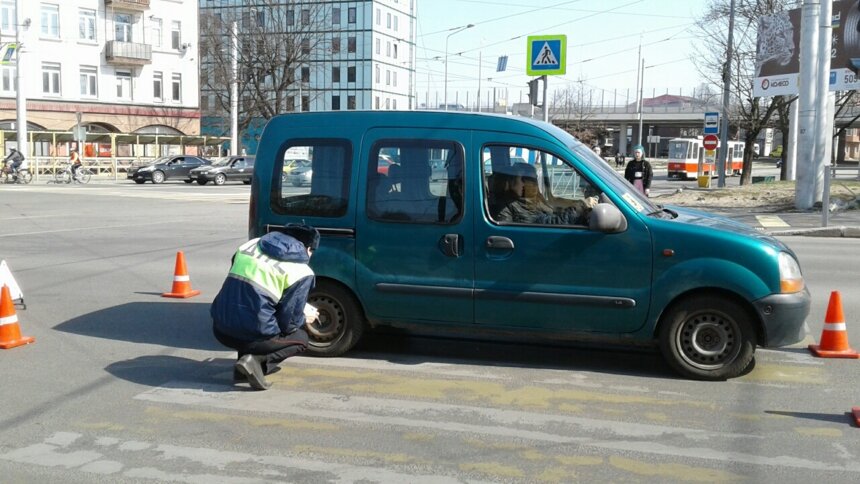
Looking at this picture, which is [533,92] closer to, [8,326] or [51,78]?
[8,326]

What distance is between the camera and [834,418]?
17.6 ft

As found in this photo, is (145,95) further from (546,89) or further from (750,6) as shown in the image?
(546,89)

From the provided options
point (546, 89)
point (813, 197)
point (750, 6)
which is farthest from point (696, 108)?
point (546, 89)

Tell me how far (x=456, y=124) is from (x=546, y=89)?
415 inches

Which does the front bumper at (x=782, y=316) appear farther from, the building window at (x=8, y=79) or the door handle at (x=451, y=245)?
the building window at (x=8, y=79)

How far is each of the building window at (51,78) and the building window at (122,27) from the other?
17.3ft

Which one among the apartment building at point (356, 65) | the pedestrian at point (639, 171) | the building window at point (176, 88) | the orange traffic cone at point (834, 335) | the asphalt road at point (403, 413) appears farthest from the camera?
the apartment building at point (356, 65)

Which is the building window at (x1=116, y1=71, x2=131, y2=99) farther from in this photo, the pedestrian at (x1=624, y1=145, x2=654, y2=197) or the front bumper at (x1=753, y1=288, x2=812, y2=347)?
the front bumper at (x1=753, y1=288, x2=812, y2=347)

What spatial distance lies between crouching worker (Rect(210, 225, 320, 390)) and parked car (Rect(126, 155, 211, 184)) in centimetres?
3933

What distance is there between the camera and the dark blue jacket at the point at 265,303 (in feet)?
18.6

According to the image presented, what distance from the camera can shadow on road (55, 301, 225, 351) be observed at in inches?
299

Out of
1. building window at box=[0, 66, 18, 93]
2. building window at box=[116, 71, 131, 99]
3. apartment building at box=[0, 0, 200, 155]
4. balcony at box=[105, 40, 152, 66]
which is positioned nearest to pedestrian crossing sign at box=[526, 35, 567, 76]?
apartment building at box=[0, 0, 200, 155]

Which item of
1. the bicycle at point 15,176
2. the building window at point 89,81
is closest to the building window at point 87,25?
the building window at point 89,81

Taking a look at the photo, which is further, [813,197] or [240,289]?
[813,197]
